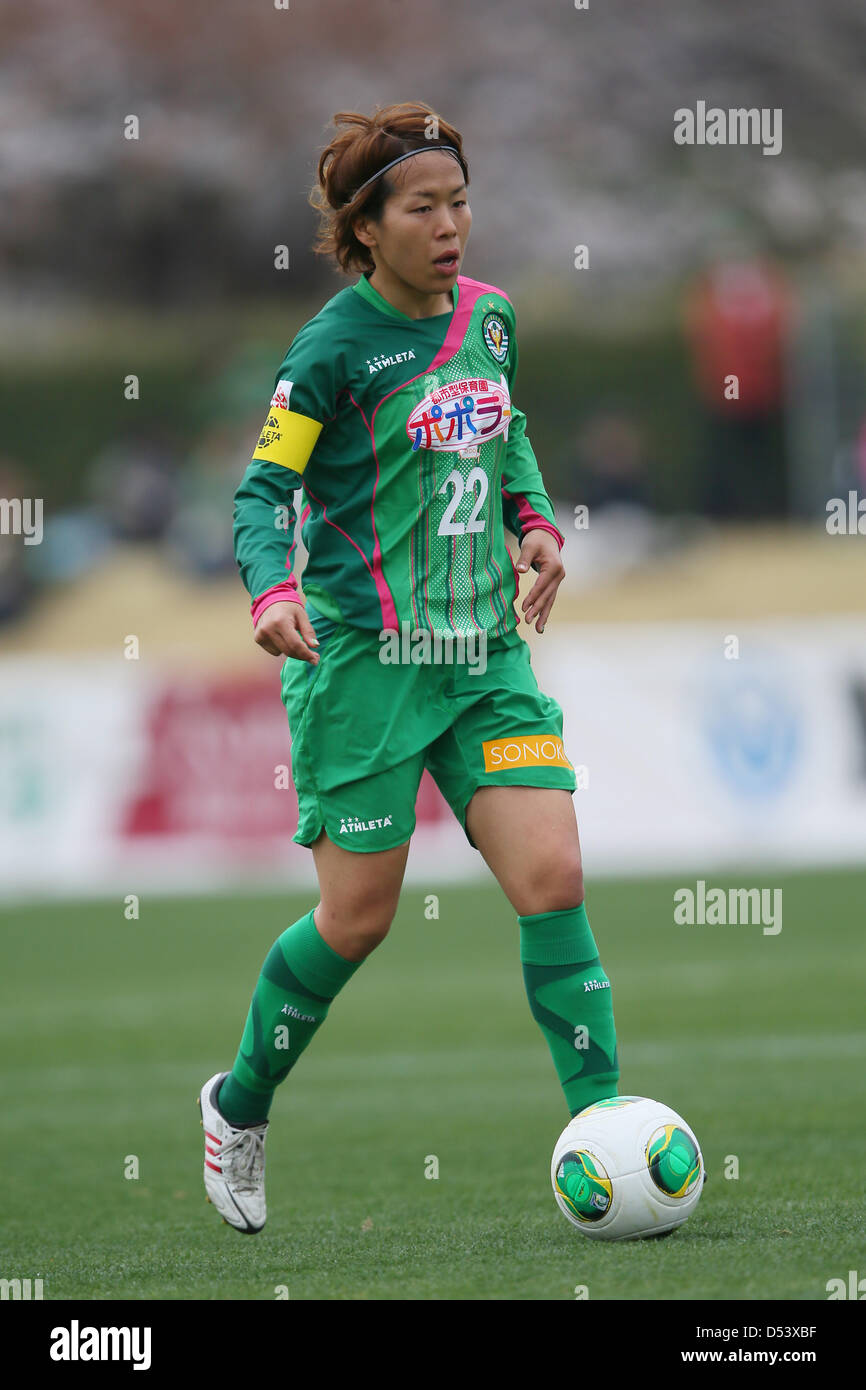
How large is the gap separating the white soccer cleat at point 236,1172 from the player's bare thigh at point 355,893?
514 mm

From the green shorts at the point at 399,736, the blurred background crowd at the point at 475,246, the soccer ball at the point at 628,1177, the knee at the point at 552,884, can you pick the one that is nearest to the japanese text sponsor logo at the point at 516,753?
the green shorts at the point at 399,736

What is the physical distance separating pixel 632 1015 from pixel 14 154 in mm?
20797

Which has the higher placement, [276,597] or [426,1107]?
[276,597]

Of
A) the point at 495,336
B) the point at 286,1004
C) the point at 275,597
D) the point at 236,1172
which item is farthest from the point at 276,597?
the point at 236,1172

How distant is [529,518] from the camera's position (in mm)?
4605

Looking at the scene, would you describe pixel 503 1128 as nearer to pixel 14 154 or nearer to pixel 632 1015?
pixel 632 1015

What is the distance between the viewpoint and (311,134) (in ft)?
85.5

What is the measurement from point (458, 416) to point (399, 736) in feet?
2.34

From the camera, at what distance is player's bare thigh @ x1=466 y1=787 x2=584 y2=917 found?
4297 mm

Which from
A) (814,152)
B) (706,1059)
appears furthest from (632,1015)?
(814,152)

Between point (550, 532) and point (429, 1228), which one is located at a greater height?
point (550, 532)

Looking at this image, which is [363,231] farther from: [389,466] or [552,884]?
[552,884]

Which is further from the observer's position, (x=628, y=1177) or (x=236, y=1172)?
(x=236, y=1172)

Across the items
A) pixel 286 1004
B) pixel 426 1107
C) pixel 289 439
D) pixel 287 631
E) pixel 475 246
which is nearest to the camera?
pixel 287 631
